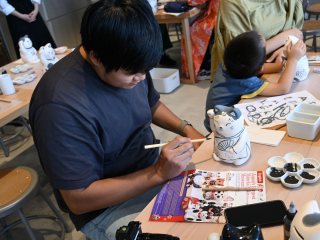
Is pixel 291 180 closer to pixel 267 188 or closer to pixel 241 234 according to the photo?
pixel 267 188

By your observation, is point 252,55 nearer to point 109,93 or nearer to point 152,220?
point 109,93

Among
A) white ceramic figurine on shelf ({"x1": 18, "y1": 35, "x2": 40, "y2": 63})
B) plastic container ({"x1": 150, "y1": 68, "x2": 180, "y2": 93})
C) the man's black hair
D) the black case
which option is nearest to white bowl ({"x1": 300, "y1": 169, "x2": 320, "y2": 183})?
the black case

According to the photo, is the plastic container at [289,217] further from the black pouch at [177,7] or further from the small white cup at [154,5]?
the small white cup at [154,5]

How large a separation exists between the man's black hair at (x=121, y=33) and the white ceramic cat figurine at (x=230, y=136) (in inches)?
9.9

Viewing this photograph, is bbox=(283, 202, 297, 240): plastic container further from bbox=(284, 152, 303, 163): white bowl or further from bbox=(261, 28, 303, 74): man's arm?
bbox=(261, 28, 303, 74): man's arm

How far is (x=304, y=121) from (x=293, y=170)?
0.25 metres

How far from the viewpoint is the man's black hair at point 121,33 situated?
821 mm

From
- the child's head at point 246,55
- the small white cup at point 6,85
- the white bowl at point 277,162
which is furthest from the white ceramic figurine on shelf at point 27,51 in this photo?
the white bowl at point 277,162

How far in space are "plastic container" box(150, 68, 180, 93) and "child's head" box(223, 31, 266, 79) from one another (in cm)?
184

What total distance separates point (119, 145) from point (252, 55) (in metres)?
0.70

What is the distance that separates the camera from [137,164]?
122 centimetres

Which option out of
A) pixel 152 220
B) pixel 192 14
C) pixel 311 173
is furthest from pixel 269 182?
pixel 192 14

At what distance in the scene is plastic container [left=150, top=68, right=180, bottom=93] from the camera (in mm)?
3326

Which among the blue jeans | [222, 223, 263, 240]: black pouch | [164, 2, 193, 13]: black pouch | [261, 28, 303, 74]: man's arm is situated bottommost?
the blue jeans
